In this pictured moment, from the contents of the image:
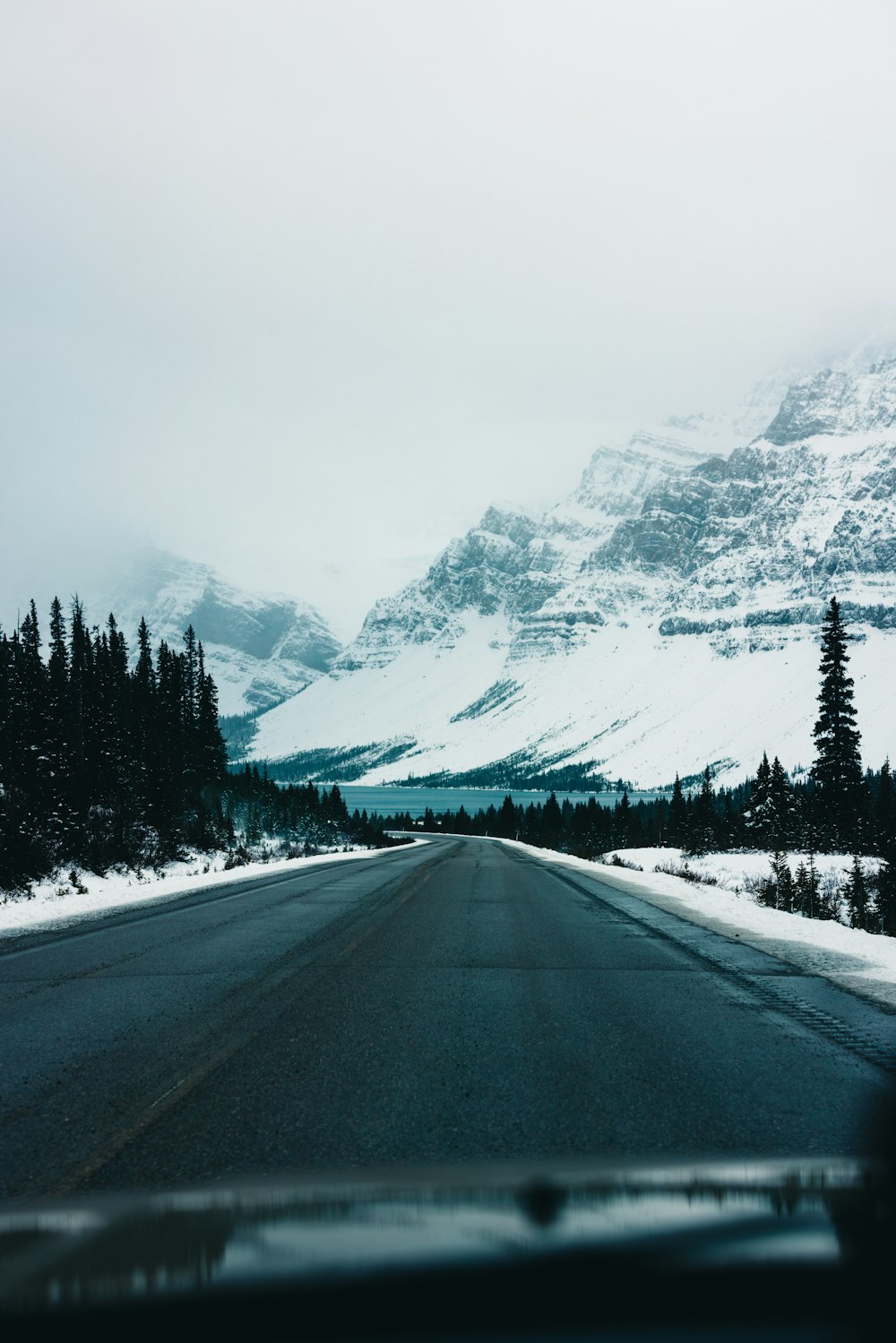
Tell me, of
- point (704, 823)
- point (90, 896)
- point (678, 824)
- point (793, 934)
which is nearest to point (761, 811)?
point (704, 823)

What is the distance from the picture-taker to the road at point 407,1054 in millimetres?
4535

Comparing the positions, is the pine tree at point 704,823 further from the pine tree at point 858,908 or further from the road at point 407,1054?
the road at point 407,1054

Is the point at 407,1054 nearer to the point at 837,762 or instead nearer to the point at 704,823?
the point at 837,762

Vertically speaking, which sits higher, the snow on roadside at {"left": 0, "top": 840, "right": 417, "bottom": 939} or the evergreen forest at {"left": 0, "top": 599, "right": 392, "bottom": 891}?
the evergreen forest at {"left": 0, "top": 599, "right": 392, "bottom": 891}

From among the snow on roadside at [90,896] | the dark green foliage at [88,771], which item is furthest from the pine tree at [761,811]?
the snow on roadside at [90,896]

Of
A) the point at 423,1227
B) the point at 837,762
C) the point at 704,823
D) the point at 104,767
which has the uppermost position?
the point at 837,762

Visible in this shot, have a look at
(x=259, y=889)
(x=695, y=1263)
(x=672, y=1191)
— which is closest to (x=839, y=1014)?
(x=672, y=1191)

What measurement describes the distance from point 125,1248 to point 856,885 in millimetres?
31178

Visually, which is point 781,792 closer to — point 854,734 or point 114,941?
point 854,734

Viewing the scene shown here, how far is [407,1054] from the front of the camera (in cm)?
638

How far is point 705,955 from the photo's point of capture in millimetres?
10867

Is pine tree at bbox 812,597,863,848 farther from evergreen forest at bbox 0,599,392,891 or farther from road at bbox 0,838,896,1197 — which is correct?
road at bbox 0,838,896,1197

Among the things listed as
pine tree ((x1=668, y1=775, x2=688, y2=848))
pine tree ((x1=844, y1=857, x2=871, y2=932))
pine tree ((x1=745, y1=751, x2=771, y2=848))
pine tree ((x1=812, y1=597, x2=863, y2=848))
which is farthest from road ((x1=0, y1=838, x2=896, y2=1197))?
pine tree ((x1=668, y1=775, x2=688, y2=848))

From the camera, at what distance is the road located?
4535 mm
